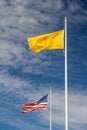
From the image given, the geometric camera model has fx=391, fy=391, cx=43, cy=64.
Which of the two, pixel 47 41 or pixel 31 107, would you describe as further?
pixel 31 107

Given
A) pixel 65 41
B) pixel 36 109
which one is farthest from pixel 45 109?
pixel 65 41

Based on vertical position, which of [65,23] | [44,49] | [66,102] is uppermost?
[65,23]

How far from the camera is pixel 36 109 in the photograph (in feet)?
156

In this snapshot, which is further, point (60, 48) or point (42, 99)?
point (42, 99)

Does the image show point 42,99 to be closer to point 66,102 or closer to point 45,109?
point 45,109

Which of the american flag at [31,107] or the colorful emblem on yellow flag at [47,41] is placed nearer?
the colorful emblem on yellow flag at [47,41]

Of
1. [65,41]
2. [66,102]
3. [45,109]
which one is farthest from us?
[45,109]

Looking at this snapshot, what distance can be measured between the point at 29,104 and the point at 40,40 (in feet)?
59.7

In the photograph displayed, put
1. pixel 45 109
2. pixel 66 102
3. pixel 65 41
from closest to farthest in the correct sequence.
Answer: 1. pixel 66 102
2. pixel 65 41
3. pixel 45 109

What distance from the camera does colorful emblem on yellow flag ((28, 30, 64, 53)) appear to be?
3050 cm

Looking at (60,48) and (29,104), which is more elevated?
(29,104)

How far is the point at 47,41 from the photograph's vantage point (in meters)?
30.9

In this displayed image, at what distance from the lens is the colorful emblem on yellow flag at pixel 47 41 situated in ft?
100

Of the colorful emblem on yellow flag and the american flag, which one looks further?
the american flag
